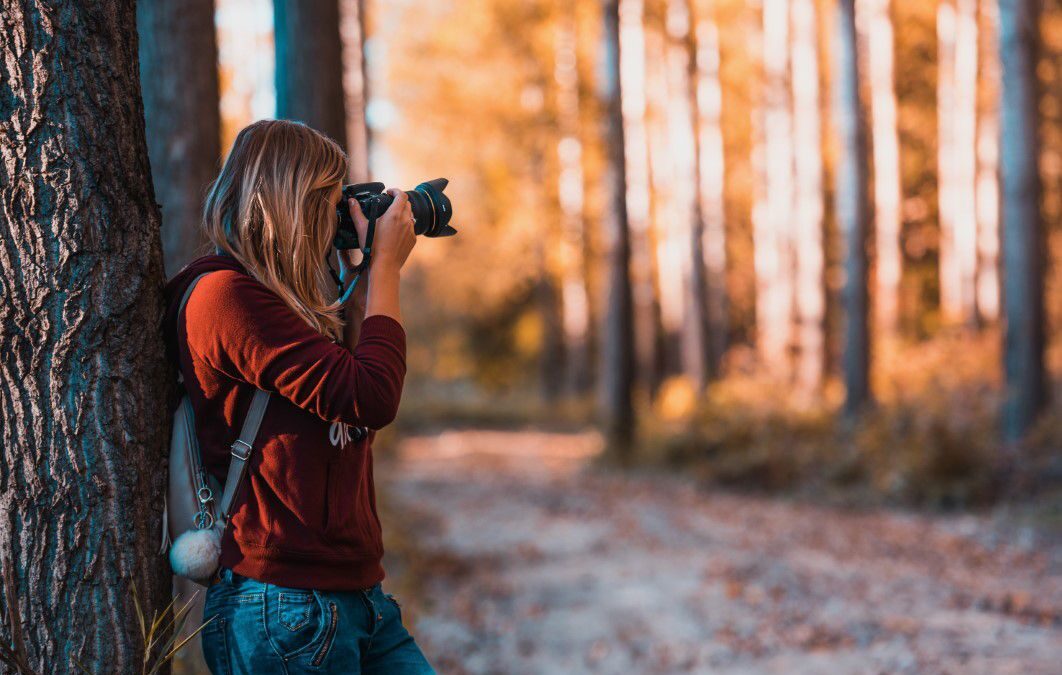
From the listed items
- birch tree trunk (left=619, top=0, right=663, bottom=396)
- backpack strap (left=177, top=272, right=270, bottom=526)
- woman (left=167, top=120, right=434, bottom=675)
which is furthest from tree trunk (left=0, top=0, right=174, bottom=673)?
birch tree trunk (left=619, top=0, right=663, bottom=396)

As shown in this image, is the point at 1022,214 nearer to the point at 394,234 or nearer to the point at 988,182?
the point at 394,234

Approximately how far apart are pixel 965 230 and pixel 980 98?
314 cm

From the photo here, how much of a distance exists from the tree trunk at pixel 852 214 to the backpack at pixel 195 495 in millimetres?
12215

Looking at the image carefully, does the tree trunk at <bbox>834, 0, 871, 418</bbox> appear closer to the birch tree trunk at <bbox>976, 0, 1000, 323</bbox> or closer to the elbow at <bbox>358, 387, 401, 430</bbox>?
the birch tree trunk at <bbox>976, 0, 1000, 323</bbox>

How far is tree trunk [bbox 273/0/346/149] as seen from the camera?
7367mm

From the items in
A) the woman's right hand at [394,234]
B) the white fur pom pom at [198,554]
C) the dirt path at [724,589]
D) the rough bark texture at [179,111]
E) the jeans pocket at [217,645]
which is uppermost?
the rough bark texture at [179,111]

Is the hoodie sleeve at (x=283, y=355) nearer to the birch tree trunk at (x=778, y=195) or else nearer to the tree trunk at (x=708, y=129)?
the birch tree trunk at (x=778, y=195)

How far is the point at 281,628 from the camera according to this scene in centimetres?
222

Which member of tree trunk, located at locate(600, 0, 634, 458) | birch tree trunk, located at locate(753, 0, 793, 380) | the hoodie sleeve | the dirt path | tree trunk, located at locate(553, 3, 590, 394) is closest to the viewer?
the hoodie sleeve

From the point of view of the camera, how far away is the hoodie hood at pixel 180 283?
7.61ft

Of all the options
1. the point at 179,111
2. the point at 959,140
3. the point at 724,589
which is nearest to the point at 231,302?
the point at 179,111

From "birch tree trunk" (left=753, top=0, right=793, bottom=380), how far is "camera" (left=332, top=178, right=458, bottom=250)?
15.8 m

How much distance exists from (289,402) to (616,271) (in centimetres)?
1300

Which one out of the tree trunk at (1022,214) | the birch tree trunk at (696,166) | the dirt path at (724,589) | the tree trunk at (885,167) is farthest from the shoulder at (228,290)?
the tree trunk at (885,167)
